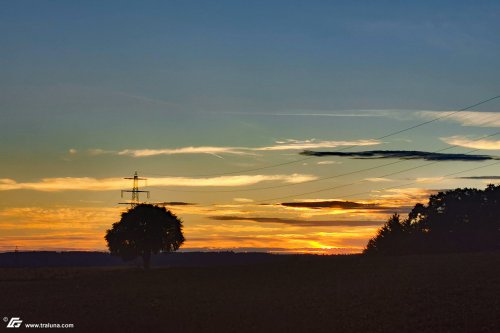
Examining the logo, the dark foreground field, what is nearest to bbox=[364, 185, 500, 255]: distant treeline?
the dark foreground field

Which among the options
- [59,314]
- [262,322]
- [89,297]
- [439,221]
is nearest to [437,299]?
[262,322]

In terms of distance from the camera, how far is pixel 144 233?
150m

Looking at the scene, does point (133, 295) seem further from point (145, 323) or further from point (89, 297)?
point (145, 323)

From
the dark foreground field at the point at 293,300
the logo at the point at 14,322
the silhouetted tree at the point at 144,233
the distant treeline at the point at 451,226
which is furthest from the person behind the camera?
the silhouetted tree at the point at 144,233

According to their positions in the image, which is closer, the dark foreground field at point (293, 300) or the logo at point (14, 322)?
the dark foreground field at point (293, 300)

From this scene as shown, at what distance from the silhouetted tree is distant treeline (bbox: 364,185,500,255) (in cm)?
4072

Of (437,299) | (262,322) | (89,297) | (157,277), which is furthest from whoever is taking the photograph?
(157,277)

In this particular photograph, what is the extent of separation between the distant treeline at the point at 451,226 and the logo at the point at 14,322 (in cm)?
8587

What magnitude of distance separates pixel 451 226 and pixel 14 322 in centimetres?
9589

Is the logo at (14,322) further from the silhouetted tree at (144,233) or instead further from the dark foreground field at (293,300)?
the silhouetted tree at (144,233)

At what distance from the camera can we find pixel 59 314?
61.1 metres

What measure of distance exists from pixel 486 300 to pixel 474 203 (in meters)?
86.0

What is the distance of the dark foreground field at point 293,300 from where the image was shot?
167ft

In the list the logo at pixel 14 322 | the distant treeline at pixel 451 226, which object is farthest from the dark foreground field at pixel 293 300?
the distant treeline at pixel 451 226
